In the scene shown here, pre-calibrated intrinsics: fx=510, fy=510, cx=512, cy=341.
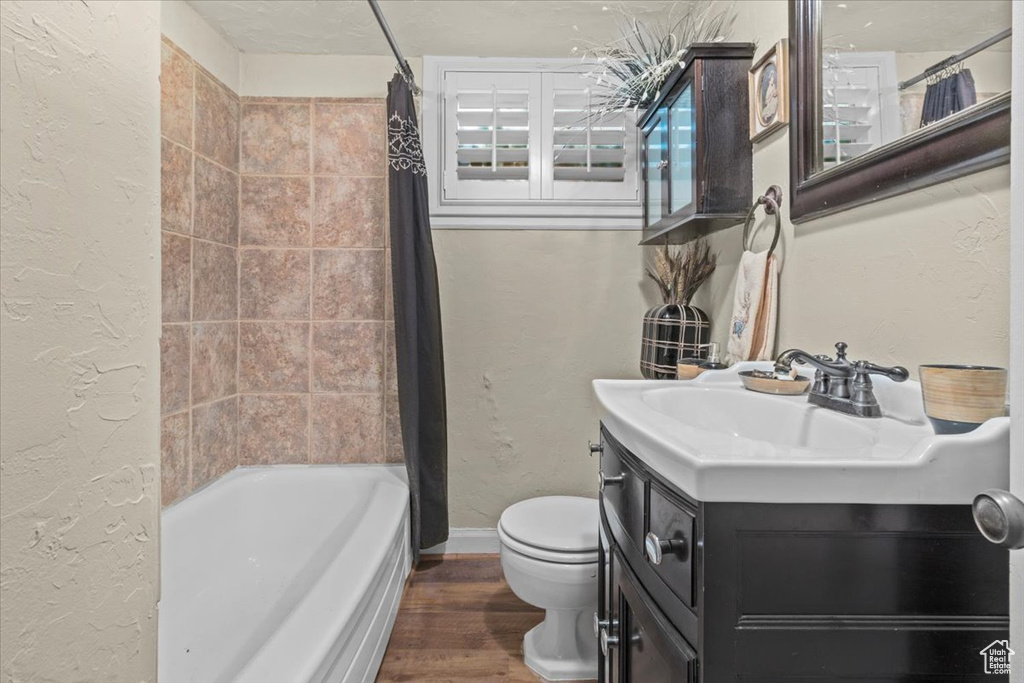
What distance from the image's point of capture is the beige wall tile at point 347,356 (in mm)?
2207

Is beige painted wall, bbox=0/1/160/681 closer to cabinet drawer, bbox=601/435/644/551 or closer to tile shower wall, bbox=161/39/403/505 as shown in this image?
cabinet drawer, bbox=601/435/644/551

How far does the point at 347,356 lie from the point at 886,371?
6.25ft

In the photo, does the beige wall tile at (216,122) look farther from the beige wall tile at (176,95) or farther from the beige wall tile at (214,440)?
the beige wall tile at (214,440)

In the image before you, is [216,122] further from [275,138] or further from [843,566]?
[843,566]

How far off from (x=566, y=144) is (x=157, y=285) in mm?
1926

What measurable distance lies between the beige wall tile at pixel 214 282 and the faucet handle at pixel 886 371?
204cm

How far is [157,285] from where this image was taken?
54cm

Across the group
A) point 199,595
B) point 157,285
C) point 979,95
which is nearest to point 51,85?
point 157,285

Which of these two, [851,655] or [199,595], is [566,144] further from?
[199,595]

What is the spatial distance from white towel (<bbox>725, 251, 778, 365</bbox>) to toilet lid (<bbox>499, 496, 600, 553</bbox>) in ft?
2.25

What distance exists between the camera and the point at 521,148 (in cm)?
218

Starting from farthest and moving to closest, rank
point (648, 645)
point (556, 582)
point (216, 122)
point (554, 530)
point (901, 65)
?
1. point (216, 122)
2. point (554, 530)
3. point (556, 582)
4. point (901, 65)
5. point (648, 645)

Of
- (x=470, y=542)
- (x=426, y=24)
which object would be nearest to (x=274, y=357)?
(x=470, y=542)

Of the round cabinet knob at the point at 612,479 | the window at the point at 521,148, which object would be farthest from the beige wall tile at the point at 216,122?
the round cabinet knob at the point at 612,479
